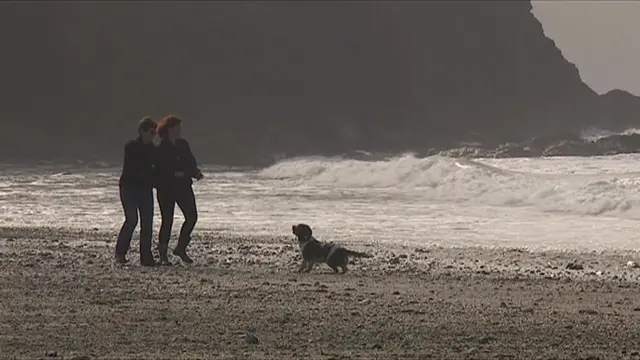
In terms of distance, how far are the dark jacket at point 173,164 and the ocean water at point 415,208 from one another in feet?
9.82

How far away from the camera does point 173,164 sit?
10.9m

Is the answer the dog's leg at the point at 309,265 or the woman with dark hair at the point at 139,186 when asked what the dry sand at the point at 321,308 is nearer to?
the dog's leg at the point at 309,265

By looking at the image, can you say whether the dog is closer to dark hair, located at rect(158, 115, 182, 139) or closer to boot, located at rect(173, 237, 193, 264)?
boot, located at rect(173, 237, 193, 264)

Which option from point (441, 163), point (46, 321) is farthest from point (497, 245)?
point (441, 163)

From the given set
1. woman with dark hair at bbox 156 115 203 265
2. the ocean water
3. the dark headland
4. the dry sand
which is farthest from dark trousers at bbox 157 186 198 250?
the dark headland

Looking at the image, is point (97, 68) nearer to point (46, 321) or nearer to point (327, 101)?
point (327, 101)

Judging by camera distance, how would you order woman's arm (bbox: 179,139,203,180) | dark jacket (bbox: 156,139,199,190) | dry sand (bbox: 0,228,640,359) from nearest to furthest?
dry sand (bbox: 0,228,640,359)
dark jacket (bbox: 156,139,199,190)
woman's arm (bbox: 179,139,203,180)

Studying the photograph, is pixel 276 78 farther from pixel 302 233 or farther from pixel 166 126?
pixel 302 233

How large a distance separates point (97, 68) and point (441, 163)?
7674 centimetres

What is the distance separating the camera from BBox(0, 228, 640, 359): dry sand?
6.38 metres

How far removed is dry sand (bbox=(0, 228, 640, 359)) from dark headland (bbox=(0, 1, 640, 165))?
6775 centimetres

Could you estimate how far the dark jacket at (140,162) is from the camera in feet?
35.6

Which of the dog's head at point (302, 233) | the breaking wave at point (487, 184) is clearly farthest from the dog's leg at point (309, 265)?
the breaking wave at point (487, 184)

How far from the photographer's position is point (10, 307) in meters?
7.68
